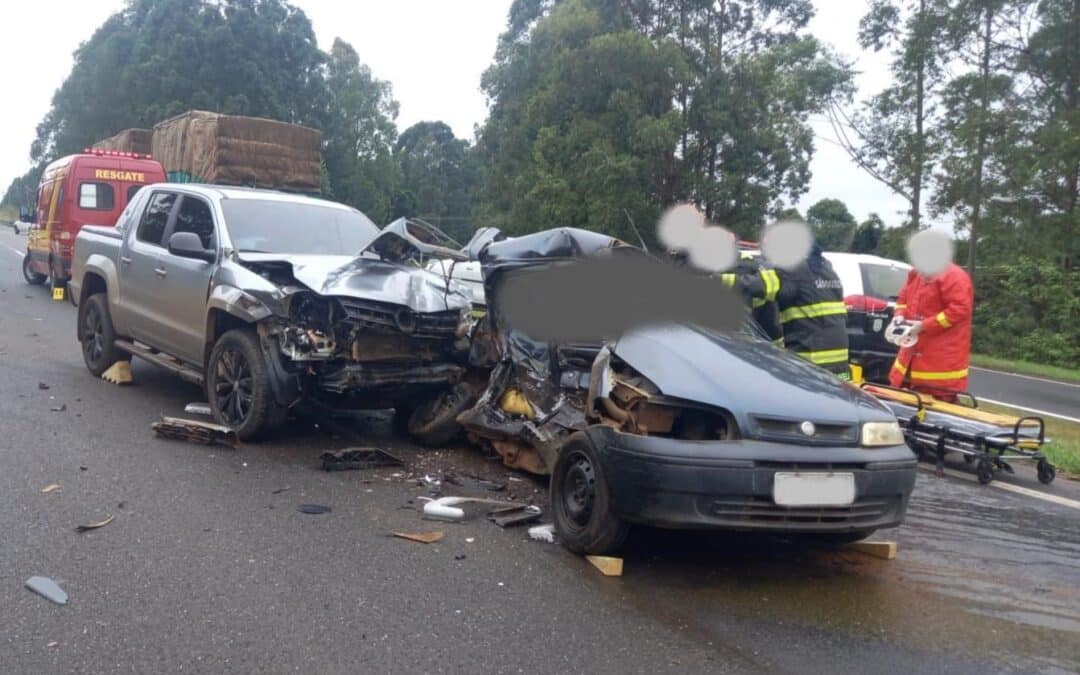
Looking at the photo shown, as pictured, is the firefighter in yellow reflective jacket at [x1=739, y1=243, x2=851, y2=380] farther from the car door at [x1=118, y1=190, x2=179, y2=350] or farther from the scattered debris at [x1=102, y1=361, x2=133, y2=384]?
the scattered debris at [x1=102, y1=361, x2=133, y2=384]

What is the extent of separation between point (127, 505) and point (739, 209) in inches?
899

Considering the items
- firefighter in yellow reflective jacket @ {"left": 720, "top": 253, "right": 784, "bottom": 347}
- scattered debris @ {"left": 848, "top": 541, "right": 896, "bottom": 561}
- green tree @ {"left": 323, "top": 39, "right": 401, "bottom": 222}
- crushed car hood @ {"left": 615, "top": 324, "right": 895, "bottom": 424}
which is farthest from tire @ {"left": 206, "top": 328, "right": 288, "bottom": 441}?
green tree @ {"left": 323, "top": 39, "right": 401, "bottom": 222}

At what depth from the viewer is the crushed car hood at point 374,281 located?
21.0 feet

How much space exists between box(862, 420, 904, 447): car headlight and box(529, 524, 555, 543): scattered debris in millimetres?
1632

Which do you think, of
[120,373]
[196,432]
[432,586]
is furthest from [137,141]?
[432,586]

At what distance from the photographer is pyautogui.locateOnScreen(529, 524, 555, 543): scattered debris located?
5016mm

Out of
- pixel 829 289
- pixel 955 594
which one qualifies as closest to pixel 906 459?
pixel 955 594

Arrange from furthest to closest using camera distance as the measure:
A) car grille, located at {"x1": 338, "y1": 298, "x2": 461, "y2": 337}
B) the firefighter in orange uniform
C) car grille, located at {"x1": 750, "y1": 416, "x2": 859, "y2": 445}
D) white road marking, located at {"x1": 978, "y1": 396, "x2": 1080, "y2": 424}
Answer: white road marking, located at {"x1": 978, "y1": 396, "x2": 1080, "y2": 424} → the firefighter in orange uniform → car grille, located at {"x1": 338, "y1": 298, "x2": 461, "y2": 337} → car grille, located at {"x1": 750, "y1": 416, "x2": 859, "y2": 445}

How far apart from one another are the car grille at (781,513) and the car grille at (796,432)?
0.29 meters

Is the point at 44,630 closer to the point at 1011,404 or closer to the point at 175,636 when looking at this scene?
the point at 175,636

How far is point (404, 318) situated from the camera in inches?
256

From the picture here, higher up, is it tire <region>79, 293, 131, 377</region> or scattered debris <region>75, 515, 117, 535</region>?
tire <region>79, 293, 131, 377</region>

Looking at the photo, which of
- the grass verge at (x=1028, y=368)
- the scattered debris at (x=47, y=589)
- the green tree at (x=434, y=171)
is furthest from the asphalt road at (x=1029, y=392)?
the green tree at (x=434, y=171)

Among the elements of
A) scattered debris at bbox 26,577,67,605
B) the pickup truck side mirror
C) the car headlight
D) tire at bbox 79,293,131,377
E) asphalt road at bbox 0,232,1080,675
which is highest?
the pickup truck side mirror
